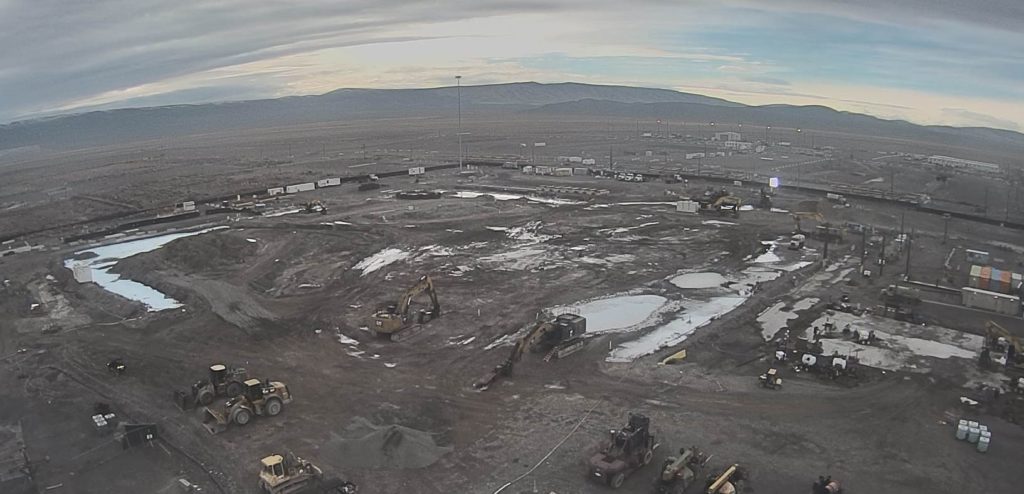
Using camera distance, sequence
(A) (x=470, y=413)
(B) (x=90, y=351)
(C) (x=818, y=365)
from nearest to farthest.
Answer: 1. (A) (x=470, y=413)
2. (C) (x=818, y=365)
3. (B) (x=90, y=351)

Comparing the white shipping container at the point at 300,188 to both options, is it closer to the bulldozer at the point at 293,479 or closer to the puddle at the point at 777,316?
the puddle at the point at 777,316

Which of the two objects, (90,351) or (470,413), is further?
(90,351)

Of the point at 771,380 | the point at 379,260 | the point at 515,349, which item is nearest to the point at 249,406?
the point at 515,349

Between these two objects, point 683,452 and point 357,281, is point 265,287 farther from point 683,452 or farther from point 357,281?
point 683,452

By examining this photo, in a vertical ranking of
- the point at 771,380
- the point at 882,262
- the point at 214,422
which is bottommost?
the point at 214,422

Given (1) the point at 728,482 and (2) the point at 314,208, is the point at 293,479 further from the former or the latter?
(2) the point at 314,208

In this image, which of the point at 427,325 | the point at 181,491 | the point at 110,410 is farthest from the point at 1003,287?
the point at 110,410
